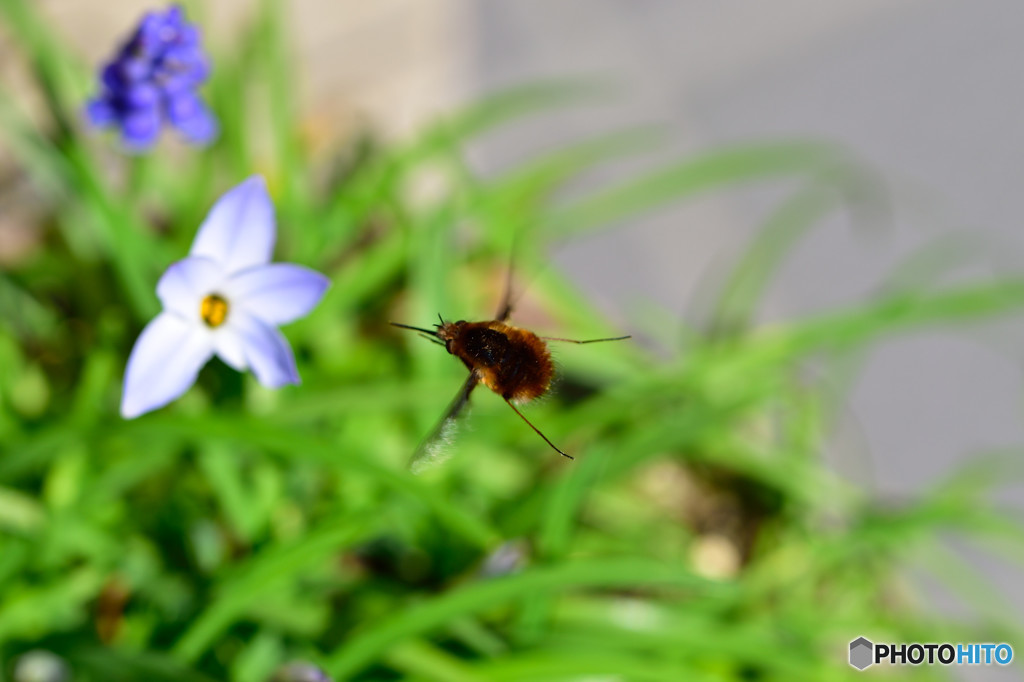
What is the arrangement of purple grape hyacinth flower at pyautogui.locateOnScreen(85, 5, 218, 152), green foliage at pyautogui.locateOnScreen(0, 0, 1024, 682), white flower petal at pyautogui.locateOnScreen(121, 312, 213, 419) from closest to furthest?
white flower petal at pyautogui.locateOnScreen(121, 312, 213, 419) < purple grape hyacinth flower at pyautogui.locateOnScreen(85, 5, 218, 152) < green foliage at pyautogui.locateOnScreen(0, 0, 1024, 682)

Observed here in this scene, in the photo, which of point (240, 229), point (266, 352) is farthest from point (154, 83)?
point (266, 352)

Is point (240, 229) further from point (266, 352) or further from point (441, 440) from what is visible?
point (441, 440)

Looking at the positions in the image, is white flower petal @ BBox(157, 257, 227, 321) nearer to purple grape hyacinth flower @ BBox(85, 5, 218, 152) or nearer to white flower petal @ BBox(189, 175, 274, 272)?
white flower petal @ BBox(189, 175, 274, 272)

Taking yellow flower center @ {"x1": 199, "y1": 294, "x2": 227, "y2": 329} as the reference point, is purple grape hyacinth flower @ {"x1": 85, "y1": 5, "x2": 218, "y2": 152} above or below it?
above

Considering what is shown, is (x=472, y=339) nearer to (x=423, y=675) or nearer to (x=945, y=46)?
(x=423, y=675)

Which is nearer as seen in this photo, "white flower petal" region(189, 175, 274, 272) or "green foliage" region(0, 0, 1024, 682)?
"white flower petal" region(189, 175, 274, 272)

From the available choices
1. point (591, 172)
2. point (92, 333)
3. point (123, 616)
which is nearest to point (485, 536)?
point (123, 616)

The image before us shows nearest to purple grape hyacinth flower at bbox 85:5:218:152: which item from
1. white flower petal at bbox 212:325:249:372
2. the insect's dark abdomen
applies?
white flower petal at bbox 212:325:249:372
